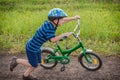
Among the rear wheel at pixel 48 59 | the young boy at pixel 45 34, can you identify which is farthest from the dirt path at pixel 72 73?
the young boy at pixel 45 34

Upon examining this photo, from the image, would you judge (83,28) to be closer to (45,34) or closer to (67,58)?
(67,58)

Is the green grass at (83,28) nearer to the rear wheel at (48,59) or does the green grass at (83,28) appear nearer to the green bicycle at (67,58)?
the green bicycle at (67,58)

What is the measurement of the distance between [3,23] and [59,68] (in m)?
3.74

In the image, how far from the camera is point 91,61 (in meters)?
5.42

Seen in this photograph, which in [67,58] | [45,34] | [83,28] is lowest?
[83,28]

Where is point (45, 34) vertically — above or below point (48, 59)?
above

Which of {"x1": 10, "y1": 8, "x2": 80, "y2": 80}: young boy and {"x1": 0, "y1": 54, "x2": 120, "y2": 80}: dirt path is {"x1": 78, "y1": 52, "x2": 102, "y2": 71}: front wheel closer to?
{"x1": 0, "y1": 54, "x2": 120, "y2": 80}: dirt path

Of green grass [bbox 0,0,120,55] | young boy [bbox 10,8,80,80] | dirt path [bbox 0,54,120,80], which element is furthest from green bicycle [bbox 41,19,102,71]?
green grass [bbox 0,0,120,55]

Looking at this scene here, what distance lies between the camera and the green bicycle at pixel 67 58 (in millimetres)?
5297

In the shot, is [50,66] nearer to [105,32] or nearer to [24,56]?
[24,56]

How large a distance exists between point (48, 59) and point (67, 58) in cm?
42

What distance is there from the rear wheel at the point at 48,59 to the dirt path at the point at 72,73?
0.10 m

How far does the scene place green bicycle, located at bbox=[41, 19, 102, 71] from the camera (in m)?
5.30

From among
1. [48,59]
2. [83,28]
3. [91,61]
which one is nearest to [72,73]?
[91,61]
